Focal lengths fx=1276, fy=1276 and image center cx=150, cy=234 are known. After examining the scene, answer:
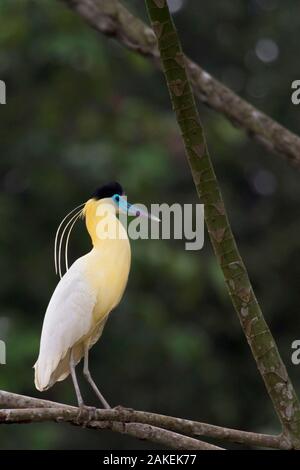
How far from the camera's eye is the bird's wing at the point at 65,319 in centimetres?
296

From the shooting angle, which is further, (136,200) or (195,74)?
(136,200)

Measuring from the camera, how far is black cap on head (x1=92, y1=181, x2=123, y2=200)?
2.90 m

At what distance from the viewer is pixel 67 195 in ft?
30.3

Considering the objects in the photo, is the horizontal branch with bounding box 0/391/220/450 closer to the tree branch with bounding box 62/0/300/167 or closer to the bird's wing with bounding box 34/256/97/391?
the bird's wing with bounding box 34/256/97/391

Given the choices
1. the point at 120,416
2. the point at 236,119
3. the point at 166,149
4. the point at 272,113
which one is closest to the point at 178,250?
the point at 166,149

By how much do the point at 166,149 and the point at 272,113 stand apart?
1.93m

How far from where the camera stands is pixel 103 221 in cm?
291

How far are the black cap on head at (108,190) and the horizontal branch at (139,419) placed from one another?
0.49 metres

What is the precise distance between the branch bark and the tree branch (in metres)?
1.23

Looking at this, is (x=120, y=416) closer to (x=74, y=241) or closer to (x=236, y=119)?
(x=236, y=119)

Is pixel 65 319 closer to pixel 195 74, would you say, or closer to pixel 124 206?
pixel 124 206

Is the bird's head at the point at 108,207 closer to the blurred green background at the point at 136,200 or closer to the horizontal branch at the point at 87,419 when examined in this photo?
the horizontal branch at the point at 87,419

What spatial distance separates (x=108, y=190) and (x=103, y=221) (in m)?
0.07

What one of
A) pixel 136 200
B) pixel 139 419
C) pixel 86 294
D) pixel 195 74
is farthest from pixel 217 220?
pixel 136 200
